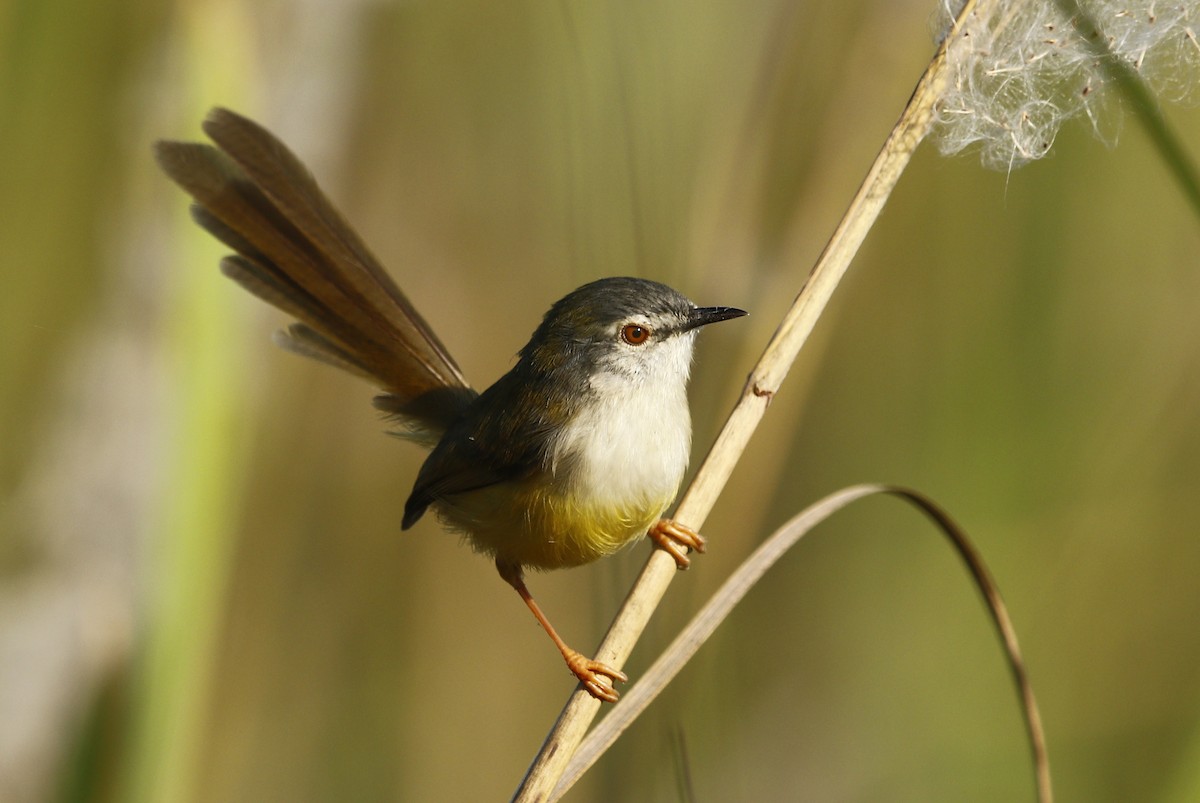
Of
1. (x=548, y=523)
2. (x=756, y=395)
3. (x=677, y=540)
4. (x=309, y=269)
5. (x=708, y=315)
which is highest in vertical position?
(x=708, y=315)

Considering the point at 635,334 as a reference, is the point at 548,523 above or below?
below

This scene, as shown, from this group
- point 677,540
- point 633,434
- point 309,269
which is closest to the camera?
point 677,540

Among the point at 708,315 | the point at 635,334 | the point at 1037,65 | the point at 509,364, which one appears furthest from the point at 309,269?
the point at 1037,65

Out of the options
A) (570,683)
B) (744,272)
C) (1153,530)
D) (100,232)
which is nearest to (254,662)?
(570,683)

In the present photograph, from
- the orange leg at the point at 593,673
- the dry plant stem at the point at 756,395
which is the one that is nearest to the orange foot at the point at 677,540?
the dry plant stem at the point at 756,395

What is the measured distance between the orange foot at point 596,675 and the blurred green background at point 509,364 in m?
0.15

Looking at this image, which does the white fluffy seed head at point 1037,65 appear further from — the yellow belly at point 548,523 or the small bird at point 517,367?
the yellow belly at point 548,523

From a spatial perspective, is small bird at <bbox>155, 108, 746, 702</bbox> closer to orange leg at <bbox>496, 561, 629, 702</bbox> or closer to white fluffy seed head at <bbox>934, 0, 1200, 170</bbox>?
orange leg at <bbox>496, 561, 629, 702</bbox>

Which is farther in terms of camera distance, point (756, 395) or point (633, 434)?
point (633, 434)

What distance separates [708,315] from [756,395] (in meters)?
0.49

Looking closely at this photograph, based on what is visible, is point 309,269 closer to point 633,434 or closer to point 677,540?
point 633,434

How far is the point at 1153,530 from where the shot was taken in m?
3.31

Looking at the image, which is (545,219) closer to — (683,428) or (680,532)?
(683,428)

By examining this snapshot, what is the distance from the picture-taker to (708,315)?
2.49 m
